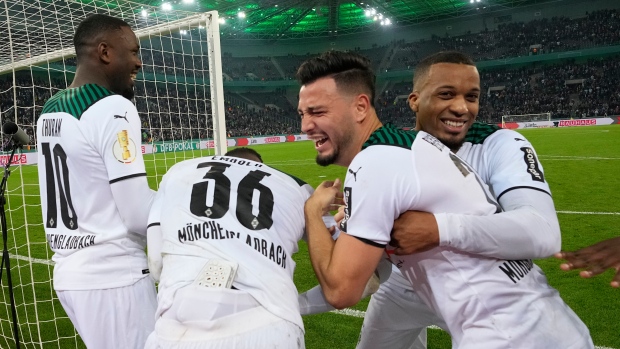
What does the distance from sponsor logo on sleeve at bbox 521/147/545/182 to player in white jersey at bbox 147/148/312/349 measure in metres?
1.02

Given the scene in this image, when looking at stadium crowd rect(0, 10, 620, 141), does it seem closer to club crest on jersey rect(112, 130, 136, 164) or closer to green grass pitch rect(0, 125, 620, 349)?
green grass pitch rect(0, 125, 620, 349)

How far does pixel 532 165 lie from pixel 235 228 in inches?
52.5

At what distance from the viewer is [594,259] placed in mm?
1973

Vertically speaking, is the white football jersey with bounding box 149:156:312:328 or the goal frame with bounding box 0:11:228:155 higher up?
the goal frame with bounding box 0:11:228:155

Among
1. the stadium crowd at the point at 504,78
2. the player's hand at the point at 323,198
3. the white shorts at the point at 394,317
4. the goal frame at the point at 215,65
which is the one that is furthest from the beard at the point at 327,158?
the stadium crowd at the point at 504,78

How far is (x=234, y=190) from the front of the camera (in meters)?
1.96

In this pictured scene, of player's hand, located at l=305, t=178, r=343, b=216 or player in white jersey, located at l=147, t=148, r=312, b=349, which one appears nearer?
player in white jersey, located at l=147, t=148, r=312, b=349

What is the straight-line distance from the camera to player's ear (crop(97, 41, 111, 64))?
2.68 m

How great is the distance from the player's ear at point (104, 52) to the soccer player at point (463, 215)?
1765mm

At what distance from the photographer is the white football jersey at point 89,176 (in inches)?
93.7

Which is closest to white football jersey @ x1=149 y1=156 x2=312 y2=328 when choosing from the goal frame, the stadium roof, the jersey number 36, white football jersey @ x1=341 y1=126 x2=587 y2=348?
the jersey number 36

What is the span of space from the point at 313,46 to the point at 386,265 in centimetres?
5331

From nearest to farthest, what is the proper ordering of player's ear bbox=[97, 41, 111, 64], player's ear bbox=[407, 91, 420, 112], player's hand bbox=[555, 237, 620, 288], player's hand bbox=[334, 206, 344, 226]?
player's hand bbox=[555, 237, 620, 288]
player's hand bbox=[334, 206, 344, 226]
player's ear bbox=[97, 41, 111, 64]
player's ear bbox=[407, 91, 420, 112]

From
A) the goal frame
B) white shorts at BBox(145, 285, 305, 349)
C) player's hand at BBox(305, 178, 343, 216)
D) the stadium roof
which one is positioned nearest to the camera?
white shorts at BBox(145, 285, 305, 349)
